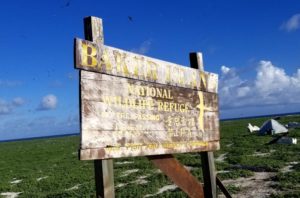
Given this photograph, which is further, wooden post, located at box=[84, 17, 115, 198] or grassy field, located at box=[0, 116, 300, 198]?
grassy field, located at box=[0, 116, 300, 198]

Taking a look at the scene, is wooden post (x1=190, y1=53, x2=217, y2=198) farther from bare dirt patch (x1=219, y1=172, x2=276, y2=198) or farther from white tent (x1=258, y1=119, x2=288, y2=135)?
white tent (x1=258, y1=119, x2=288, y2=135)

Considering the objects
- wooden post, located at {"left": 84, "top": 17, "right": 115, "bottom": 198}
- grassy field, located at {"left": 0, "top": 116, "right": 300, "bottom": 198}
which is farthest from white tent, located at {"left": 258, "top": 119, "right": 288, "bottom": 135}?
wooden post, located at {"left": 84, "top": 17, "right": 115, "bottom": 198}

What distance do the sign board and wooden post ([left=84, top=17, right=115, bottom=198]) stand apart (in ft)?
0.40

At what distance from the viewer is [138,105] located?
Answer: 655cm

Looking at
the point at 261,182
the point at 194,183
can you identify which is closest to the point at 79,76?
the point at 194,183

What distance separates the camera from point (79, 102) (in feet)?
18.5

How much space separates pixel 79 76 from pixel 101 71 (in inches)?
15.6

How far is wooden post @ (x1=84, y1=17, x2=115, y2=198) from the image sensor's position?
19.3 ft

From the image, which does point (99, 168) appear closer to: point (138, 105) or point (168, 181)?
point (138, 105)

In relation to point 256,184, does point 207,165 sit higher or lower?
higher

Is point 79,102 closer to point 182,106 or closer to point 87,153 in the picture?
point 87,153

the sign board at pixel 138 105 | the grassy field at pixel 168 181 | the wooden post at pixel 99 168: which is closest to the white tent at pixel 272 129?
the grassy field at pixel 168 181

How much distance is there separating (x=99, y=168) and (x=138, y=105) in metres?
1.12

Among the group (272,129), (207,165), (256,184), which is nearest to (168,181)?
(256,184)
